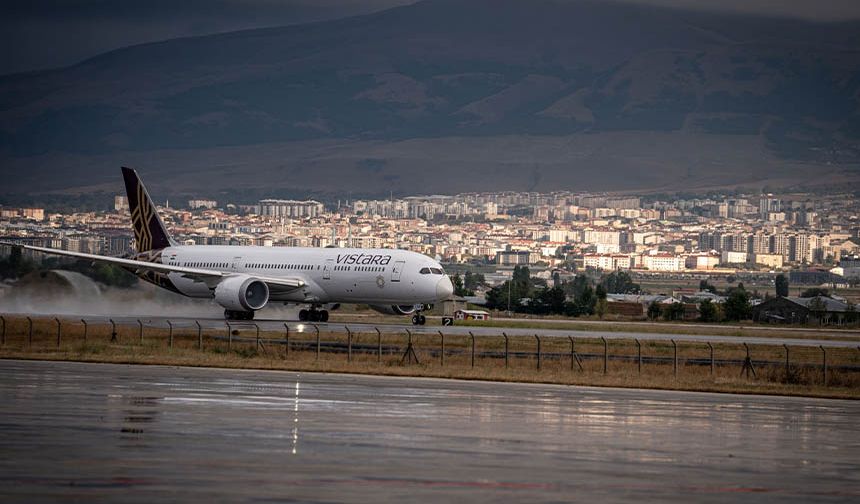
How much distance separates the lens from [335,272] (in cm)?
7838

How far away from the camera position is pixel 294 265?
80.8m

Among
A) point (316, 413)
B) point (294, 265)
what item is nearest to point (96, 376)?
point (316, 413)

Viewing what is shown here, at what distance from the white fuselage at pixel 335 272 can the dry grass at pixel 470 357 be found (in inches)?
373

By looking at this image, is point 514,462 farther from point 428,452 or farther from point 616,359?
point 616,359

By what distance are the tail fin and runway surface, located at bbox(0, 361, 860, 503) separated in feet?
164

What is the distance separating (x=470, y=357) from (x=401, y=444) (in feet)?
90.1

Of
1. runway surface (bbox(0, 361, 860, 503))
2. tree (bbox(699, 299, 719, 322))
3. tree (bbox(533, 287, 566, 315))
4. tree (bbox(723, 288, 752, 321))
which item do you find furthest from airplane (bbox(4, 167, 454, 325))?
tree (bbox(533, 287, 566, 315))

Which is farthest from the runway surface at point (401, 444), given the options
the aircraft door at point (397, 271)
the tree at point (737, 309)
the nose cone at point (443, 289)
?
the tree at point (737, 309)

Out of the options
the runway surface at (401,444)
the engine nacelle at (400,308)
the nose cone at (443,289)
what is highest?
the nose cone at (443,289)

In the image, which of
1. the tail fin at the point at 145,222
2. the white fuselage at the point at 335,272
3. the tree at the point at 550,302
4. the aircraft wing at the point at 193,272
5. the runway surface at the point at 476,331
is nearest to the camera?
the runway surface at the point at 476,331

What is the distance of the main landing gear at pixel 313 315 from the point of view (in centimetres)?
8094

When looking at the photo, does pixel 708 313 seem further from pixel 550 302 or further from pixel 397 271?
pixel 397 271

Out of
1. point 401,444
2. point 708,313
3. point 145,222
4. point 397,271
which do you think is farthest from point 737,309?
point 401,444

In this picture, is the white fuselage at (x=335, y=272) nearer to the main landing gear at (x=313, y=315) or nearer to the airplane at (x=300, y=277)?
the airplane at (x=300, y=277)
